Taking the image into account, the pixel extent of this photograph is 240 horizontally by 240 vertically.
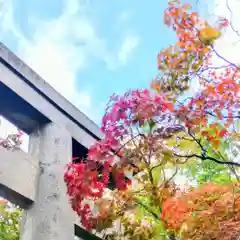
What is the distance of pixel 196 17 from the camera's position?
363cm

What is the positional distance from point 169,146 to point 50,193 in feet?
4.08

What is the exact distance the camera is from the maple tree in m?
3.30

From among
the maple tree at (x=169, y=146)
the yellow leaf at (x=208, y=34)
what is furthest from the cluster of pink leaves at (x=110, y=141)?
the yellow leaf at (x=208, y=34)

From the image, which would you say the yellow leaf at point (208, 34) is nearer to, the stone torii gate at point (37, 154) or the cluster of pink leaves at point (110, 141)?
the cluster of pink leaves at point (110, 141)

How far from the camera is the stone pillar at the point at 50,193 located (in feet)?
12.0

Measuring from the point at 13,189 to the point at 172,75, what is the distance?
169 cm

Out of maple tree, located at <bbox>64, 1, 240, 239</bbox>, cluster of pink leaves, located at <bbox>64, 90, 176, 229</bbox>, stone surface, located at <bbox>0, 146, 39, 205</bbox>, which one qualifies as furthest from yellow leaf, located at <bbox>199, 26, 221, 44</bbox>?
stone surface, located at <bbox>0, 146, 39, 205</bbox>

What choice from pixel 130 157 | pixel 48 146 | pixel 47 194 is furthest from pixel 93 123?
pixel 130 157

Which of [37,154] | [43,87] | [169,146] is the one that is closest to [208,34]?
[169,146]

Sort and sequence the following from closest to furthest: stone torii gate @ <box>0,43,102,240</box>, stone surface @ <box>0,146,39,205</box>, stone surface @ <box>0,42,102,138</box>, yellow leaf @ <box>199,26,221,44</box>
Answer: yellow leaf @ <box>199,26,221,44</box>
stone surface @ <box>0,146,39,205</box>
stone torii gate @ <box>0,43,102,240</box>
stone surface @ <box>0,42,102,138</box>

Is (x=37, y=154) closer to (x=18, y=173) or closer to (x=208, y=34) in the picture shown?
(x=18, y=173)

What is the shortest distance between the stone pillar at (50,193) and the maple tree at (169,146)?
285 mm

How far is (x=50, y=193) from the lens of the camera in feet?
12.5

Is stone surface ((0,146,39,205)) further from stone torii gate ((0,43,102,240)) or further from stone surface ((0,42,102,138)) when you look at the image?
stone surface ((0,42,102,138))
